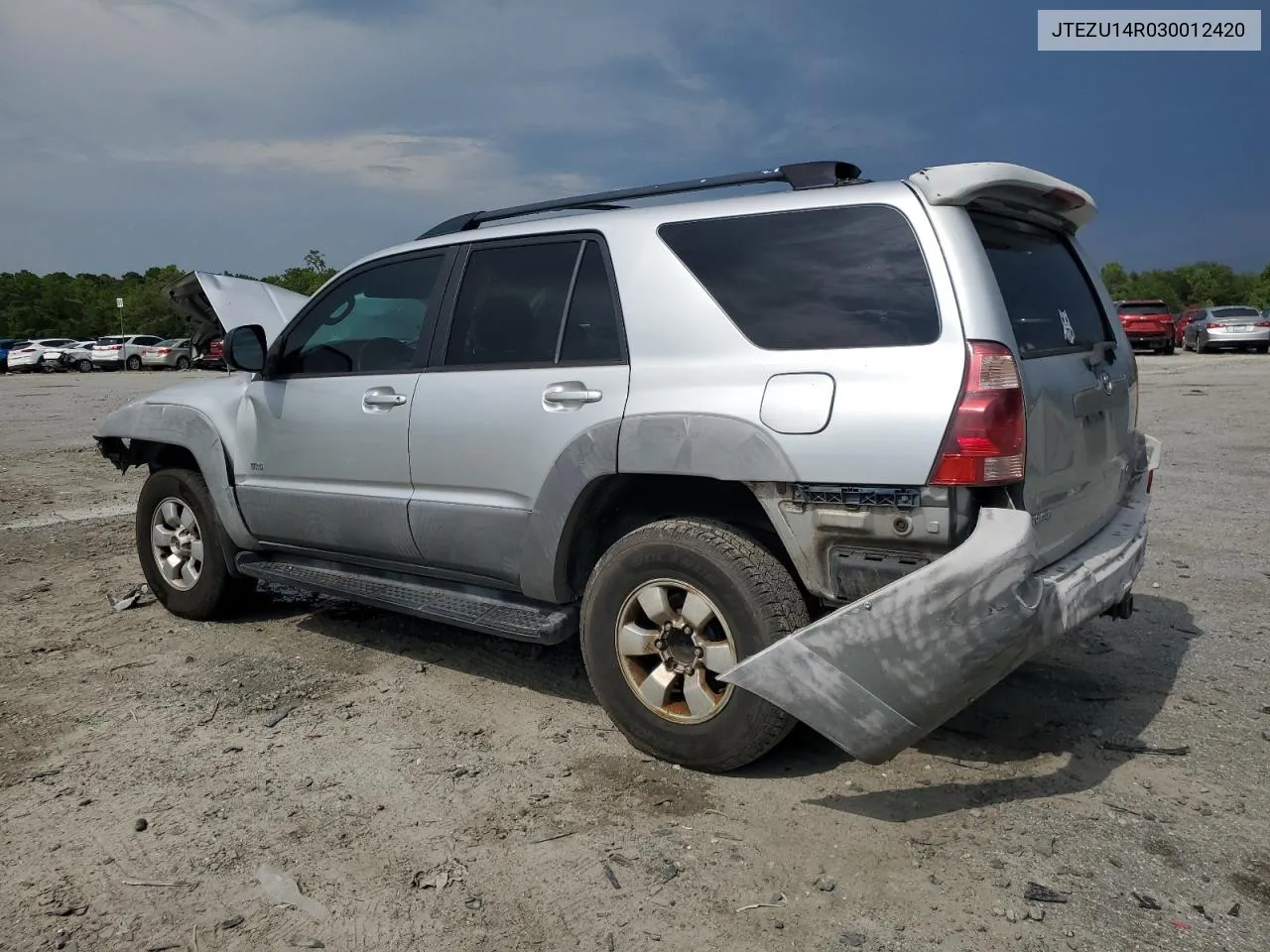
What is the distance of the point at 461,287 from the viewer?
4.30 metres

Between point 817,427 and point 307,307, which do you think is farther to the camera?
point 307,307

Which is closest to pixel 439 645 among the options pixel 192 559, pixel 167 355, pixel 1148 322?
pixel 192 559

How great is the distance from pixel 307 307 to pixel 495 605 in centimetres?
188

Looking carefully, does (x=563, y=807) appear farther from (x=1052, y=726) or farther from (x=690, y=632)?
(x=1052, y=726)

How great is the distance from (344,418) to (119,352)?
42724 mm

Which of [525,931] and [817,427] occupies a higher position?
[817,427]

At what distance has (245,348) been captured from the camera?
16.2 ft

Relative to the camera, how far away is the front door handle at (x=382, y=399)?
170 inches

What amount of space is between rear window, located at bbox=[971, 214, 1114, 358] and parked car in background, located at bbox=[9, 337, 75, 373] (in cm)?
4546

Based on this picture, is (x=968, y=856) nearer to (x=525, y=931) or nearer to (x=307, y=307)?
(x=525, y=931)

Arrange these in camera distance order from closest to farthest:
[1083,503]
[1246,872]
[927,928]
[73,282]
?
[927,928], [1246,872], [1083,503], [73,282]

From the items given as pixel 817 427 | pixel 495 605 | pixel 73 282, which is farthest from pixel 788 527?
pixel 73 282

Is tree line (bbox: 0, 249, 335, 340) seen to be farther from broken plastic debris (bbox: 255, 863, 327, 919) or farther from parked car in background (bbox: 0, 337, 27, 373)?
broken plastic debris (bbox: 255, 863, 327, 919)

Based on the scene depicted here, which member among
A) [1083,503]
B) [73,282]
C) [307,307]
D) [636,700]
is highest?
[73,282]
